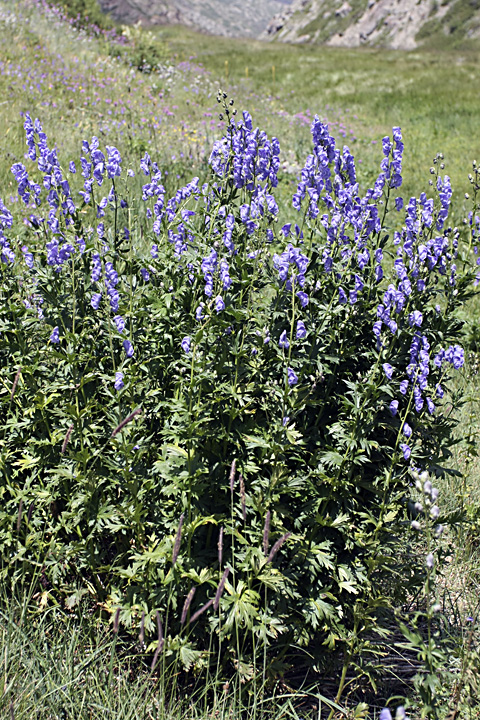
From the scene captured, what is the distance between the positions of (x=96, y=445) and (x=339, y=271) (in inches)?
53.4

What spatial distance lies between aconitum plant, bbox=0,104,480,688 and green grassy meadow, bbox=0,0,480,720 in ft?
0.62

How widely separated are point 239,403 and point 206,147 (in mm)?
7033

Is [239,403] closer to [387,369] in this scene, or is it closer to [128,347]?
[128,347]

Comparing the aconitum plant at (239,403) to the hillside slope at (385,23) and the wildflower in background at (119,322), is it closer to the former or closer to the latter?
the wildflower in background at (119,322)

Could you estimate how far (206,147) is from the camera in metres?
8.45

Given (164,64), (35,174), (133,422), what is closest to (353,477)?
(133,422)

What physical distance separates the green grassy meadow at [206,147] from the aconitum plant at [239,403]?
0.19 m

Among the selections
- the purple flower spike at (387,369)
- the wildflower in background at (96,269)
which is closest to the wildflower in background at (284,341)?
the purple flower spike at (387,369)

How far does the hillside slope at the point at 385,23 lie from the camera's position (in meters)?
72.9

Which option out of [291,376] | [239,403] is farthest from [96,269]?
[291,376]

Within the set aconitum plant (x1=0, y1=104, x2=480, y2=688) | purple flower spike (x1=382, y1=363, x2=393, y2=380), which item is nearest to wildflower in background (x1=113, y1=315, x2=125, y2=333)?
aconitum plant (x1=0, y1=104, x2=480, y2=688)

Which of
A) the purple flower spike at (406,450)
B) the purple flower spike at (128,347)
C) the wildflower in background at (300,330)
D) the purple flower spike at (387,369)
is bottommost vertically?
the purple flower spike at (406,450)

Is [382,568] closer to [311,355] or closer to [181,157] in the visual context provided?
[311,355]

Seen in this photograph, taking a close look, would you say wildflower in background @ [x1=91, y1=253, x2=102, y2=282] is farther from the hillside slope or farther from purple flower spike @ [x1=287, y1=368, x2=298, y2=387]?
the hillside slope
